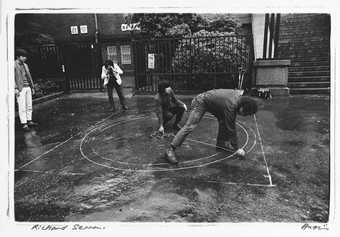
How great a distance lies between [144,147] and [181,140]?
101 cm

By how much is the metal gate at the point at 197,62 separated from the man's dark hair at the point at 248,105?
18.6 ft

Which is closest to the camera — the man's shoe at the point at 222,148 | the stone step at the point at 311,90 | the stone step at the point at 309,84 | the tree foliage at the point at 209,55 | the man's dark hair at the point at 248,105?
the man's dark hair at the point at 248,105

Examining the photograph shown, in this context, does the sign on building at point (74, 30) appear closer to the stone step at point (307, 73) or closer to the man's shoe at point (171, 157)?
the stone step at point (307, 73)

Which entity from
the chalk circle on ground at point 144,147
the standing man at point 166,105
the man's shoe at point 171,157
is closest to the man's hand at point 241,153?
the chalk circle on ground at point 144,147

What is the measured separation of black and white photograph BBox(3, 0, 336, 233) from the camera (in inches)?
123

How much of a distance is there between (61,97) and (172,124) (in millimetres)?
6166

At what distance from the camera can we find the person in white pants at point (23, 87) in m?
5.92

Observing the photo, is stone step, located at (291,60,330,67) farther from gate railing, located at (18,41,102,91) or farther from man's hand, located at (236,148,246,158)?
gate railing, located at (18,41,102,91)

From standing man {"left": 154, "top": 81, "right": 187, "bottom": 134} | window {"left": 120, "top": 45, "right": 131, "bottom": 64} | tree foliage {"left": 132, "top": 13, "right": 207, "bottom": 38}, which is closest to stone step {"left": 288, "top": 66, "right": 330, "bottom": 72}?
A: tree foliage {"left": 132, "top": 13, "right": 207, "bottom": 38}

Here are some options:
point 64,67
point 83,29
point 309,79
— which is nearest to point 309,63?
point 309,79

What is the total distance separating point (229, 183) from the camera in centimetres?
357

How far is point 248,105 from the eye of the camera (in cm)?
389

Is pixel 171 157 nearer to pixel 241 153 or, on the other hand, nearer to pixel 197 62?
pixel 241 153
